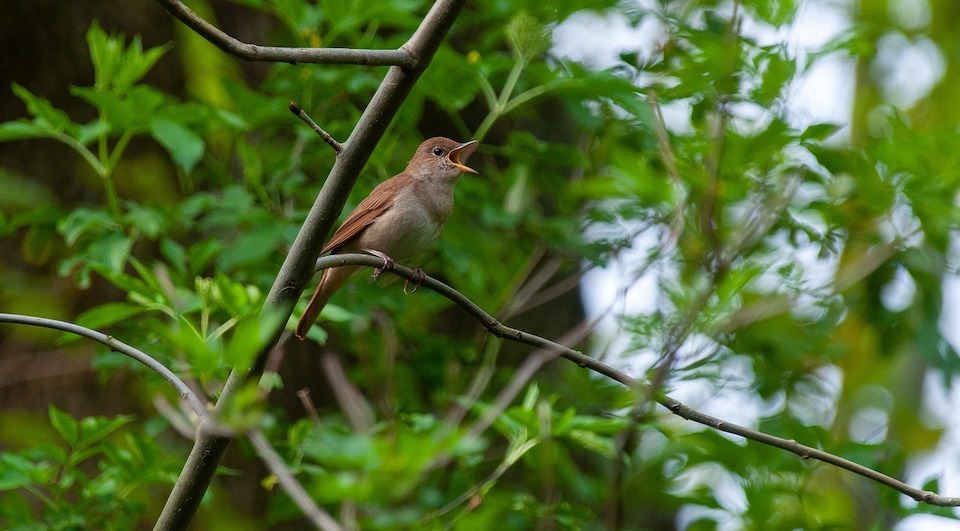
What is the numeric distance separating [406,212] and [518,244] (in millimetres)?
886

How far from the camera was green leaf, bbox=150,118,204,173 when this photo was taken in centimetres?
371

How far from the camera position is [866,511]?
6.44 m

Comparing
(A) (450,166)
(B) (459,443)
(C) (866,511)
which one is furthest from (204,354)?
(C) (866,511)

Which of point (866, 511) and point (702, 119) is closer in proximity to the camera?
point (702, 119)

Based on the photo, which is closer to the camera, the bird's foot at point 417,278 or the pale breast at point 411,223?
the bird's foot at point 417,278

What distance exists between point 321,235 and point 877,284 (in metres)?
3.24

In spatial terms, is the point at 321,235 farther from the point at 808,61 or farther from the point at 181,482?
the point at 808,61

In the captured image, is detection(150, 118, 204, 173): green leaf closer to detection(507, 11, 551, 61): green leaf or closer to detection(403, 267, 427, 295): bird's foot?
detection(403, 267, 427, 295): bird's foot

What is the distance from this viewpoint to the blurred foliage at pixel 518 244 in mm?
3566

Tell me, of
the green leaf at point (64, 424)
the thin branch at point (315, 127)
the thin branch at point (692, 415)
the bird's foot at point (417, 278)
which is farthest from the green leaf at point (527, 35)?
the green leaf at point (64, 424)

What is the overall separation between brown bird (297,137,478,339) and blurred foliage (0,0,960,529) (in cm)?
12

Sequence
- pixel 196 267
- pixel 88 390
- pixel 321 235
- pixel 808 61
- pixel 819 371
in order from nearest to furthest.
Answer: pixel 321 235
pixel 196 267
pixel 808 61
pixel 88 390
pixel 819 371

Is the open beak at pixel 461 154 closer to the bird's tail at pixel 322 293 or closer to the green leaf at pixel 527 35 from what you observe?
the green leaf at pixel 527 35

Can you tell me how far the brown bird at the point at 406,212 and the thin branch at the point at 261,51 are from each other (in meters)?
1.90
